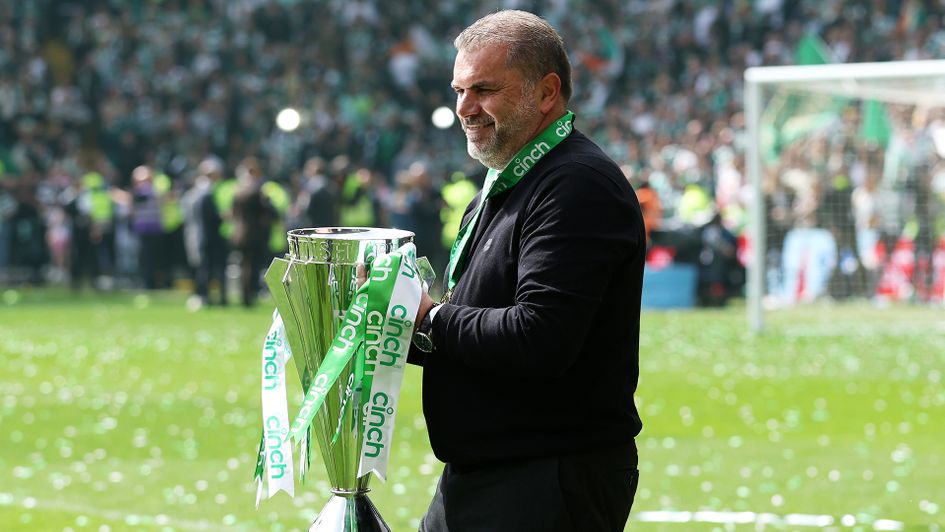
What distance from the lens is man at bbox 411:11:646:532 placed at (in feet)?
11.1

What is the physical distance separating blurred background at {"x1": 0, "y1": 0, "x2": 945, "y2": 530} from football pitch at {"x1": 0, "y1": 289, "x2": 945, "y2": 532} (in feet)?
0.13

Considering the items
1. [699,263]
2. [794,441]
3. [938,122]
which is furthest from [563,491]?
[699,263]

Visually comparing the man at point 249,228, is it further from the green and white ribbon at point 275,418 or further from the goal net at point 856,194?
the green and white ribbon at point 275,418

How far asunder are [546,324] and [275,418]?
34.6 inches

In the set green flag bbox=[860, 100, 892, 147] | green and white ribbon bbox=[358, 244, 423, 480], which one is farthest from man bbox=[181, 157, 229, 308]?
green and white ribbon bbox=[358, 244, 423, 480]

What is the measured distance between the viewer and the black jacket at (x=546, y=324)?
3340mm

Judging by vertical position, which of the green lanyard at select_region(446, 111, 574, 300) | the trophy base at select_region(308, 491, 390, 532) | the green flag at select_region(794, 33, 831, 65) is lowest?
the trophy base at select_region(308, 491, 390, 532)

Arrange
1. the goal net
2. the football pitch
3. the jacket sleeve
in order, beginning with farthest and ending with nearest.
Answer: the goal net → the football pitch → the jacket sleeve

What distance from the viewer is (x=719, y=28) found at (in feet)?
101

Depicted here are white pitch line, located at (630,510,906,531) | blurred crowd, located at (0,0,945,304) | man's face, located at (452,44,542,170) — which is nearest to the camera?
man's face, located at (452,44,542,170)

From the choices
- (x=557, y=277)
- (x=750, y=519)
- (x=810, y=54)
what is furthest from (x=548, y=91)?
(x=810, y=54)

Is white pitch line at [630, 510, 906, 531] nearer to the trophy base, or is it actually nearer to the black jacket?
Answer: the trophy base

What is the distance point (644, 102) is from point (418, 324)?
87.1ft

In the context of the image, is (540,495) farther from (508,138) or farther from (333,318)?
(508,138)
